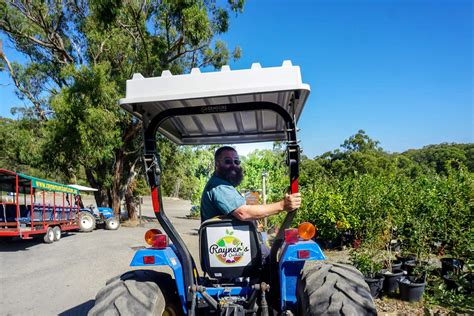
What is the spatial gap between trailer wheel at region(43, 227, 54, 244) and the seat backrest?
44.3 feet

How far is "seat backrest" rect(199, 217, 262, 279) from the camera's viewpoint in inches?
110

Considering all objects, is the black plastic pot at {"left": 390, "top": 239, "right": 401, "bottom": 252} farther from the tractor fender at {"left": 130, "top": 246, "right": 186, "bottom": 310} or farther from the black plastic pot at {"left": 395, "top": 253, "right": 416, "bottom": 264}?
the tractor fender at {"left": 130, "top": 246, "right": 186, "bottom": 310}

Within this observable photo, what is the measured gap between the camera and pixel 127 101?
97.8 inches

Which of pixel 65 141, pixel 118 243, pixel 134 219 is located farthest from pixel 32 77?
pixel 118 243

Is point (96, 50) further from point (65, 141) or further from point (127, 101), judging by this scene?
point (127, 101)

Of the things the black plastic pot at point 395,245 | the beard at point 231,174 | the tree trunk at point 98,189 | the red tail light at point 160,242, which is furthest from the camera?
the tree trunk at point 98,189

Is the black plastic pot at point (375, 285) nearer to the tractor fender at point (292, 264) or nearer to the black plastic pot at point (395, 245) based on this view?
the black plastic pot at point (395, 245)

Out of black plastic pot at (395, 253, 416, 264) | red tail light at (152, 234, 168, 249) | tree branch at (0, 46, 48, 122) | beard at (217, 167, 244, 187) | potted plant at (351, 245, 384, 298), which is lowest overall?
black plastic pot at (395, 253, 416, 264)

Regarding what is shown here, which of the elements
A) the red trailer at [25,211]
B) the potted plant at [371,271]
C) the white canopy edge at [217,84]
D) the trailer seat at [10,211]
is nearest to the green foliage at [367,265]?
the potted plant at [371,271]

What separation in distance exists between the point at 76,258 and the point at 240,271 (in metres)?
9.61

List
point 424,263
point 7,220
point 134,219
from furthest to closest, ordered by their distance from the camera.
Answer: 1. point 134,219
2. point 7,220
3. point 424,263

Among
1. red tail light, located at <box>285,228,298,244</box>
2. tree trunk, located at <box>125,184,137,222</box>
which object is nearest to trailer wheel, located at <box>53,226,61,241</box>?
tree trunk, located at <box>125,184,137,222</box>

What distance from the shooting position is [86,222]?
18719mm

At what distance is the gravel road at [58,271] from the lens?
6.09 meters
